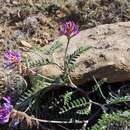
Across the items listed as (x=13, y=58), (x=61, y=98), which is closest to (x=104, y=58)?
(x=61, y=98)

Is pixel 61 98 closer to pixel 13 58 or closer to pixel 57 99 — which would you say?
pixel 57 99

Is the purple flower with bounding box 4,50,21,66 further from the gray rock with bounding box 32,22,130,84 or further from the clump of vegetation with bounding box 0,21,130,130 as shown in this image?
the gray rock with bounding box 32,22,130,84

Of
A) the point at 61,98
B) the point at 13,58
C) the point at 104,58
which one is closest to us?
the point at 13,58

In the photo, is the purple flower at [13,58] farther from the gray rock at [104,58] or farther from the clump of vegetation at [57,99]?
the gray rock at [104,58]

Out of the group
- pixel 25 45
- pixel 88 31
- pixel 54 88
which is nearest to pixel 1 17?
pixel 25 45

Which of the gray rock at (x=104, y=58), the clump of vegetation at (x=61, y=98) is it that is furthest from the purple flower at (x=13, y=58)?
the gray rock at (x=104, y=58)

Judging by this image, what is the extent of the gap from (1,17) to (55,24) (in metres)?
0.55

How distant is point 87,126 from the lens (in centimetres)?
348

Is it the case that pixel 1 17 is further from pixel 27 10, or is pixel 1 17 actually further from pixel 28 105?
pixel 28 105

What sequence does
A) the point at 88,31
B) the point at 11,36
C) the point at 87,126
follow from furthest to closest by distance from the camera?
1. the point at 11,36
2. the point at 88,31
3. the point at 87,126

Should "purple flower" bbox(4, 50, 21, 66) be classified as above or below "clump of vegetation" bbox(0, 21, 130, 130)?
above

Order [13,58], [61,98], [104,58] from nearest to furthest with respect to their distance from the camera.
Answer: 1. [13,58]
2. [104,58]
3. [61,98]

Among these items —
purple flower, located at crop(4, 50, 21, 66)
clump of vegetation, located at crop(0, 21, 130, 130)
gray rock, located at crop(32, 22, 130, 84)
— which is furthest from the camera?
gray rock, located at crop(32, 22, 130, 84)

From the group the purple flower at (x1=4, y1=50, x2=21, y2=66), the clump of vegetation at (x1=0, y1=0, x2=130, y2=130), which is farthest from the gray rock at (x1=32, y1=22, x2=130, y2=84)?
the purple flower at (x1=4, y1=50, x2=21, y2=66)
